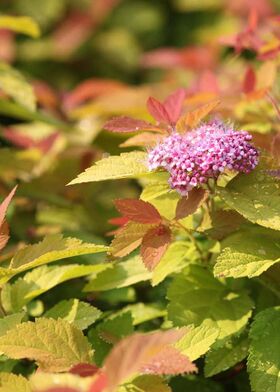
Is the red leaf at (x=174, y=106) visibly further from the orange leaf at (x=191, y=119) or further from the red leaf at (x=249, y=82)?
the red leaf at (x=249, y=82)

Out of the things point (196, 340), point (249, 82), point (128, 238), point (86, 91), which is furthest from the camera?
point (86, 91)

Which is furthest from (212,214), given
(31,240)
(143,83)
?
(143,83)

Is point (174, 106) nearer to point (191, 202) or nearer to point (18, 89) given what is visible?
point (191, 202)

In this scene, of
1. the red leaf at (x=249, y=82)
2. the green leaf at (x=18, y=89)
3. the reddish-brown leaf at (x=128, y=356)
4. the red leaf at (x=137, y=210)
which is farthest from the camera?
the green leaf at (x=18, y=89)

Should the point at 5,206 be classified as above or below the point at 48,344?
above

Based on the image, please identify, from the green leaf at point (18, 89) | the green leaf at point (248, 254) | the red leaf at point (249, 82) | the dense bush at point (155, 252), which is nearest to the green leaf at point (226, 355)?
the dense bush at point (155, 252)

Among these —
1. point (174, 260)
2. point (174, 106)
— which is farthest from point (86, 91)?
point (174, 260)
